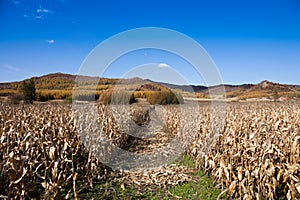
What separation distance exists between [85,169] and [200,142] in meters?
3.34

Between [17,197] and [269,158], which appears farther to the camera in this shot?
[269,158]

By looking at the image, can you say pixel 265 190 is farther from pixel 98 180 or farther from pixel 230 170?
pixel 98 180

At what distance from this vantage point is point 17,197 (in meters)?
4.21

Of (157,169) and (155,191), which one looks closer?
(155,191)

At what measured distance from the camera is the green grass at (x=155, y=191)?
5.45 m

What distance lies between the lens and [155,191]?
5840 mm

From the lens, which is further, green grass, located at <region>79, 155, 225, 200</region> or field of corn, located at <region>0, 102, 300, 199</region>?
green grass, located at <region>79, 155, 225, 200</region>

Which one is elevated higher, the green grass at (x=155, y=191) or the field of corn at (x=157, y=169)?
the field of corn at (x=157, y=169)

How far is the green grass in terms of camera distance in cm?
545

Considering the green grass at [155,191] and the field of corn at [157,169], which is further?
the green grass at [155,191]

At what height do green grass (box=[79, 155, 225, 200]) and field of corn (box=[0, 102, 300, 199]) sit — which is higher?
field of corn (box=[0, 102, 300, 199])

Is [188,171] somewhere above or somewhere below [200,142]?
below

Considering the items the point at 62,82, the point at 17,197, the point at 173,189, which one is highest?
the point at 62,82

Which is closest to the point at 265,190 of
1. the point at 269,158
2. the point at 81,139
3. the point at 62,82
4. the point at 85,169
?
the point at 269,158
